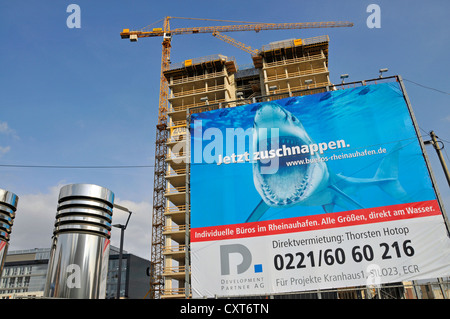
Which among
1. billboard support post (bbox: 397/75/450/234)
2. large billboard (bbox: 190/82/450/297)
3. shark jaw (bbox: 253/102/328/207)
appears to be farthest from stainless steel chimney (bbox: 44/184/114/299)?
billboard support post (bbox: 397/75/450/234)

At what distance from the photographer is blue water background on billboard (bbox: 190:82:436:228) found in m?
11.7

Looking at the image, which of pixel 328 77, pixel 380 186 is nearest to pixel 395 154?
pixel 380 186

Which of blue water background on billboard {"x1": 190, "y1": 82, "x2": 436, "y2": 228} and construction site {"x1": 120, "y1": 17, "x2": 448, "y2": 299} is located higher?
construction site {"x1": 120, "y1": 17, "x2": 448, "y2": 299}

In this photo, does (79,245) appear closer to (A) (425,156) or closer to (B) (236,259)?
(B) (236,259)

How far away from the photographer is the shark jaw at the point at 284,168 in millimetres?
12281

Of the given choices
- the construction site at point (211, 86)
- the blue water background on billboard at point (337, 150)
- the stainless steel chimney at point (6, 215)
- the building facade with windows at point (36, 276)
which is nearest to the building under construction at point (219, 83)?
the construction site at point (211, 86)

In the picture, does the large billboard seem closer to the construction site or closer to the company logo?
the company logo

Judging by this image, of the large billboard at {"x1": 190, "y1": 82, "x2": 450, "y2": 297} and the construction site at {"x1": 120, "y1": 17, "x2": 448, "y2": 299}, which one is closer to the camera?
the large billboard at {"x1": 190, "y1": 82, "x2": 450, "y2": 297}

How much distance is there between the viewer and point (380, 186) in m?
11.6

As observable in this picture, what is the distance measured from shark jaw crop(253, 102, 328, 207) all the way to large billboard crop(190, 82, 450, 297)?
39 mm

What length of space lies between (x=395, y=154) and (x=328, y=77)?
3814 cm

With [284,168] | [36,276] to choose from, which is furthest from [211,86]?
[36,276]

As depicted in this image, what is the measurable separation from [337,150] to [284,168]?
210 centimetres

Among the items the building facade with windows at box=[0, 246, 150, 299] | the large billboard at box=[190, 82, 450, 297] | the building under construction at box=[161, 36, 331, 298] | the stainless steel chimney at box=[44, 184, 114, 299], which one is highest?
the building under construction at box=[161, 36, 331, 298]
